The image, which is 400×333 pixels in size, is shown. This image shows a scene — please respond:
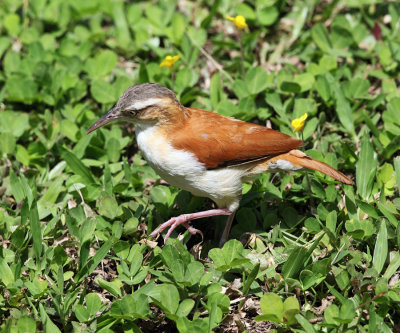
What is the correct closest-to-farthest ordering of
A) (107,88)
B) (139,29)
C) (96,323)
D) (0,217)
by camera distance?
(96,323)
(0,217)
(107,88)
(139,29)

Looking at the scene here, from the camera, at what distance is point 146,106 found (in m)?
5.43

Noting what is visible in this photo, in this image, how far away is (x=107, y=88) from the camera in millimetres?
7367

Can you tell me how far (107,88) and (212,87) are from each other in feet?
4.45

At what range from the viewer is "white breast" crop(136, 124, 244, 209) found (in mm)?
5348

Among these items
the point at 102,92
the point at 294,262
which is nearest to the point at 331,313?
the point at 294,262

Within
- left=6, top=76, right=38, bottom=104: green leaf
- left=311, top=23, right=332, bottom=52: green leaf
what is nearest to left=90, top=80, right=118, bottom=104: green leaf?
left=6, top=76, right=38, bottom=104: green leaf

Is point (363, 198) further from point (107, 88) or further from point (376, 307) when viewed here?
point (107, 88)

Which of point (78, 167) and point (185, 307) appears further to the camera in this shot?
point (78, 167)

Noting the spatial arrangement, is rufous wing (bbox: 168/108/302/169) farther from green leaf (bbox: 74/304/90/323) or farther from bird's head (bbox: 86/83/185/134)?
green leaf (bbox: 74/304/90/323)

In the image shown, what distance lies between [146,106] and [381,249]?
2585 millimetres

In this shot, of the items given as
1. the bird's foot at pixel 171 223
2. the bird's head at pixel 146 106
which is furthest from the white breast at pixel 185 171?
the bird's foot at pixel 171 223

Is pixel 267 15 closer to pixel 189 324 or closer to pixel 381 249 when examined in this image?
pixel 381 249

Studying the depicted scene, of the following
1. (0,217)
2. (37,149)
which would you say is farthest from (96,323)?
(37,149)

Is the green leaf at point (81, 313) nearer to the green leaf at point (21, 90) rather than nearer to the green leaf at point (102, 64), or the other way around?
the green leaf at point (21, 90)
